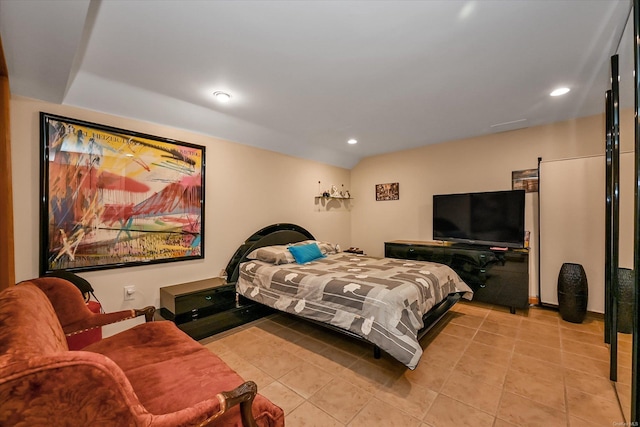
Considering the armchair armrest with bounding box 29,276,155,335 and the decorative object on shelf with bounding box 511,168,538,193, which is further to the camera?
the decorative object on shelf with bounding box 511,168,538,193

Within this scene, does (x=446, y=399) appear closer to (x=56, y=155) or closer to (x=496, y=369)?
(x=496, y=369)

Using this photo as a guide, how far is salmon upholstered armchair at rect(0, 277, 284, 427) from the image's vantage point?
695 millimetres

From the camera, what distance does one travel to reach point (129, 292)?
9.04 ft

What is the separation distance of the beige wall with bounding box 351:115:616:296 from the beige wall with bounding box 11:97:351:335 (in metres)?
0.53

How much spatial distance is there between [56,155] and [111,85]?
813 millimetres

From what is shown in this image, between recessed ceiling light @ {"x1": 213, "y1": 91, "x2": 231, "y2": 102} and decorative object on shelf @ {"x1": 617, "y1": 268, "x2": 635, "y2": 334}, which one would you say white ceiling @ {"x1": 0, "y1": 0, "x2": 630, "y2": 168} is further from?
decorative object on shelf @ {"x1": 617, "y1": 268, "x2": 635, "y2": 334}

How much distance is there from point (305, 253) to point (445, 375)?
2109mm

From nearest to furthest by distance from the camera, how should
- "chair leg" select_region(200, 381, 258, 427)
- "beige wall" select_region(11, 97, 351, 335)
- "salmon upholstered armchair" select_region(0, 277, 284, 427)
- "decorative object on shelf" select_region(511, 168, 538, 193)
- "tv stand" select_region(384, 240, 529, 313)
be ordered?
"salmon upholstered armchair" select_region(0, 277, 284, 427) → "chair leg" select_region(200, 381, 258, 427) → "beige wall" select_region(11, 97, 351, 335) → "tv stand" select_region(384, 240, 529, 313) → "decorative object on shelf" select_region(511, 168, 538, 193)

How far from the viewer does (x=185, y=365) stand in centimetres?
140

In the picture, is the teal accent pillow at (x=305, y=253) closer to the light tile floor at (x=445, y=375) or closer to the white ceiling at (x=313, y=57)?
the light tile floor at (x=445, y=375)

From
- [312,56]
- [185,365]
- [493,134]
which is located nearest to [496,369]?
[185,365]

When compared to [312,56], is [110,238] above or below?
below

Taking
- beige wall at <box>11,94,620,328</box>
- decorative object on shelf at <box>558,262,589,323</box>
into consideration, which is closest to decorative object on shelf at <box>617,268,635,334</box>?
beige wall at <box>11,94,620,328</box>

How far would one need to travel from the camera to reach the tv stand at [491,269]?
3422 millimetres
